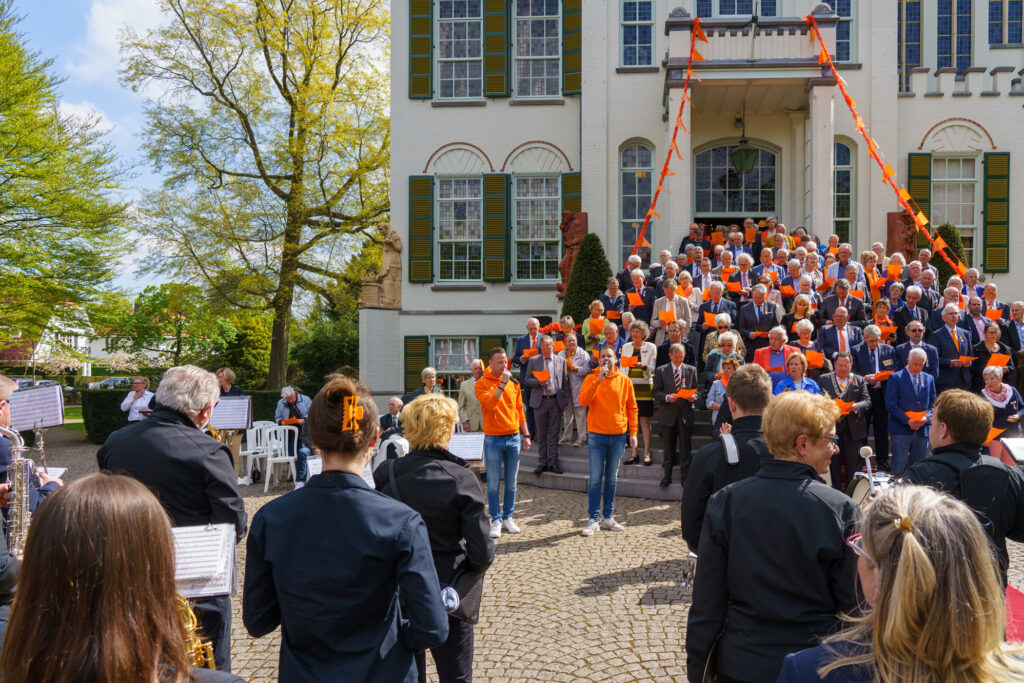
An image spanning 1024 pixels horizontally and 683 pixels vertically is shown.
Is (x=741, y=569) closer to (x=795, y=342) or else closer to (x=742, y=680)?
(x=742, y=680)

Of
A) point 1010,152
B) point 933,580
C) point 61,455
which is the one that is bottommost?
point 61,455

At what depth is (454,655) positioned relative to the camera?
12.0 feet

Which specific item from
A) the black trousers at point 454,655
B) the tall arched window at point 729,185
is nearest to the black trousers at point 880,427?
the black trousers at point 454,655

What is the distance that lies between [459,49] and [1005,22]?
14.9m

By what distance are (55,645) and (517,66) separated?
19.1m

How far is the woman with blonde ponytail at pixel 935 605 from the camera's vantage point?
4.56 feet

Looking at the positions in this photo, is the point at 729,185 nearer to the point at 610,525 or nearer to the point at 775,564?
the point at 610,525

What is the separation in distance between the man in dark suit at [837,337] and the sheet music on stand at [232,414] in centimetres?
788

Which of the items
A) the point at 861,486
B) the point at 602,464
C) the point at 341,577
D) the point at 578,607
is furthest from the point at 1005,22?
the point at 341,577

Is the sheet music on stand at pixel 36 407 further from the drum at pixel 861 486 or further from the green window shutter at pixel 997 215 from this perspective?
the green window shutter at pixel 997 215

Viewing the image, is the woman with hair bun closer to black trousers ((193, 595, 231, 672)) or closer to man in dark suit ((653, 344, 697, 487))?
black trousers ((193, 595, 231, 672))

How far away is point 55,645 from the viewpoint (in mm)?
1376

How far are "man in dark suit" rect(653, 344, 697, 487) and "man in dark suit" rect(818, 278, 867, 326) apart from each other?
8.24 ft

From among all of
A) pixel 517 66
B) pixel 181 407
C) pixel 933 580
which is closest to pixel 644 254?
pixel 517 66
